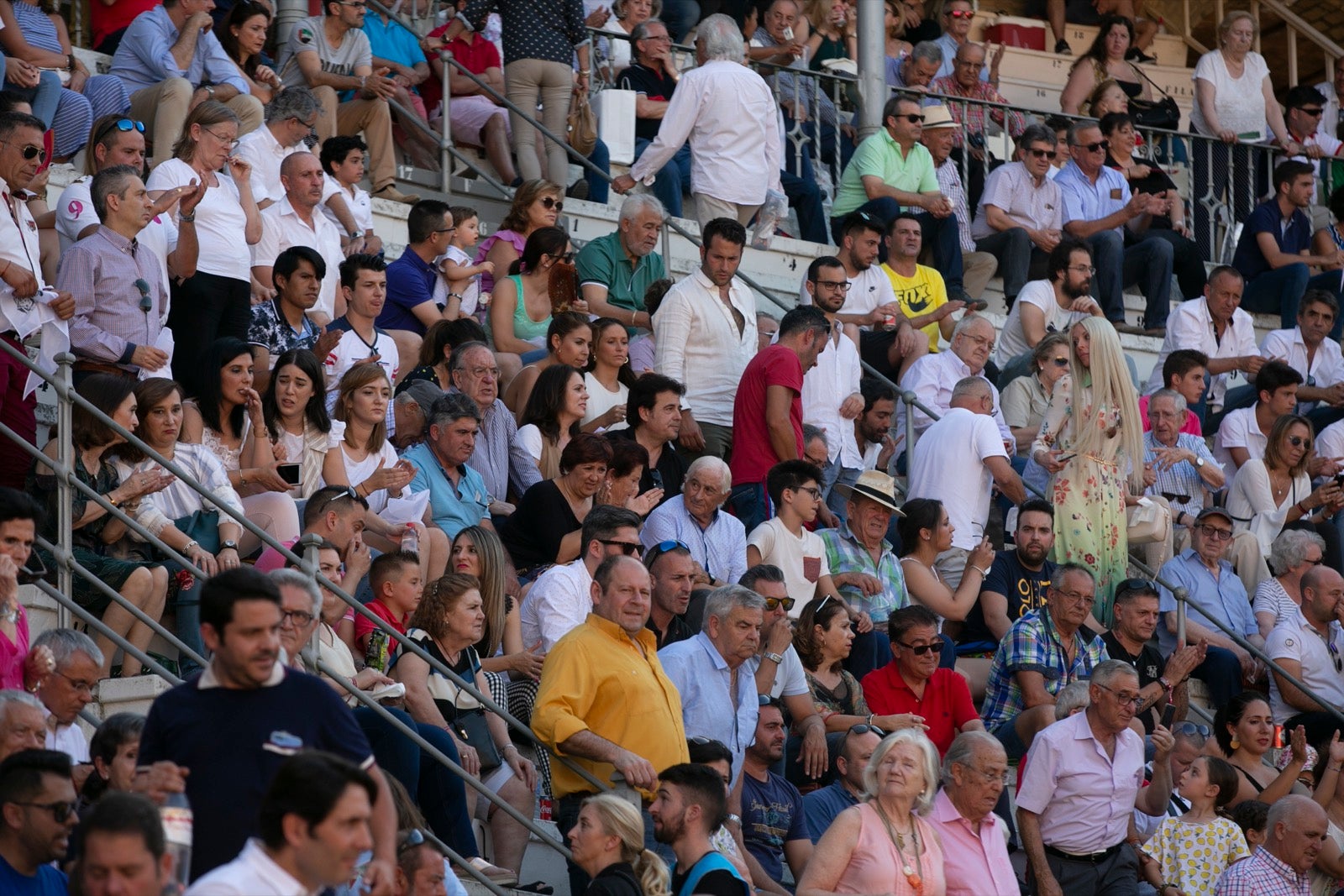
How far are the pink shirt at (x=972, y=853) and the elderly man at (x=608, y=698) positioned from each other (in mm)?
1080

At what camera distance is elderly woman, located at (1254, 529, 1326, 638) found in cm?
1110

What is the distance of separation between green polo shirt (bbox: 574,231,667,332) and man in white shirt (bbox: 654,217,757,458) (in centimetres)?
48

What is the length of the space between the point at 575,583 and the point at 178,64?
13.1 ft

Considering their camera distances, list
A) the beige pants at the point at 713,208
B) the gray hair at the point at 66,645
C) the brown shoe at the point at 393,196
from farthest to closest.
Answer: the beige pants at the point at 713,208 → the brown shoe at the point at 393,196 → the gray hair at the point at 66,645

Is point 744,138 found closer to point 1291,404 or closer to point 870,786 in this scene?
point 1291,404

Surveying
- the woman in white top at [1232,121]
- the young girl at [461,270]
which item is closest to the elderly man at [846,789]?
the young girl at [461,270]

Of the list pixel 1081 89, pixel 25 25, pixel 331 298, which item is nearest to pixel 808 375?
pixel 331 298

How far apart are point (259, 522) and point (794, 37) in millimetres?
7628

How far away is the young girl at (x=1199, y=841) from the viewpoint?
8.94 m

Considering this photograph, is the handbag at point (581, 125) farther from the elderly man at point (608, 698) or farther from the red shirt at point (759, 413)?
the elderly man at point (608, 698)

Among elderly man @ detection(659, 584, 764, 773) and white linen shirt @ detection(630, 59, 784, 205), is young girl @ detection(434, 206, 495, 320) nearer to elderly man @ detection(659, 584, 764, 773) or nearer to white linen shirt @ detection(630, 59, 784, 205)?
white linen shirt @ detection(630, 59, 784, 205)

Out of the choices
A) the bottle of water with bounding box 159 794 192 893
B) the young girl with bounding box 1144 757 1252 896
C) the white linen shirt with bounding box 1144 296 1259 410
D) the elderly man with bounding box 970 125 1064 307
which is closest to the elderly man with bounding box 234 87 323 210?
the elderly man with bounding box 970 125 1064 307

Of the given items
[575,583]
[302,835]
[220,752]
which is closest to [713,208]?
[575,583]

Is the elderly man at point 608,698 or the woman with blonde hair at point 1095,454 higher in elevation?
the elderly man at point 608,698
